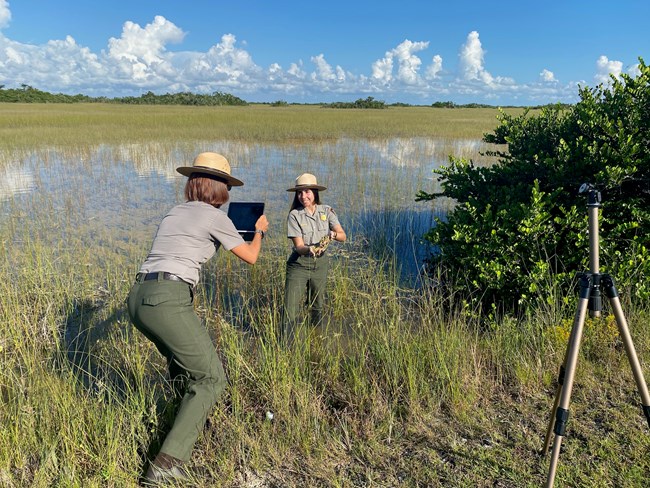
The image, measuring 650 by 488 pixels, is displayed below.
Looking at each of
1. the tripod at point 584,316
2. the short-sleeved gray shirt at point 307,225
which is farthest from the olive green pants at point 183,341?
the tripod at point 584,316

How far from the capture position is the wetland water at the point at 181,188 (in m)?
7.27

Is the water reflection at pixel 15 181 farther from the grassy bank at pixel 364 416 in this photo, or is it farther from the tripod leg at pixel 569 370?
the tripod leg at pixel 569 370

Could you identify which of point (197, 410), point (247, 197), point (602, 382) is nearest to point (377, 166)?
point (247, 197)

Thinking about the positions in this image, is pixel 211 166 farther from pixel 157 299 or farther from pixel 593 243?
pixel 593 243

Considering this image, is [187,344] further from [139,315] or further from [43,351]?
[43,351]

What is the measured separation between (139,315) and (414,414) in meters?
1.85

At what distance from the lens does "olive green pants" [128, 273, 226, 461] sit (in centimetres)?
235

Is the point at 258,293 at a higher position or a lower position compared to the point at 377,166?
lower

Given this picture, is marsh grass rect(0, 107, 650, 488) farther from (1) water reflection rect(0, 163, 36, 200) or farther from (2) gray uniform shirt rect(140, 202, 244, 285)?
(1) water reflection rect(0, 163, 36, 200)

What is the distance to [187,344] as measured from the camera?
7.95 ft

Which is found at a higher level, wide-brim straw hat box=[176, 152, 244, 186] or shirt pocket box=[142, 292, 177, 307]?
wide-brim straw hat box=[176, 152, 244, 186]

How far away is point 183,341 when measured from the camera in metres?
2.41

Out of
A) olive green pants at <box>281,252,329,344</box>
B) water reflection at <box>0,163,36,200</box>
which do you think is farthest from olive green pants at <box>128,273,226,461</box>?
water reflection at <box>0,163,36,200</box>

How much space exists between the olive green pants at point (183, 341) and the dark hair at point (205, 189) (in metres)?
0.59
